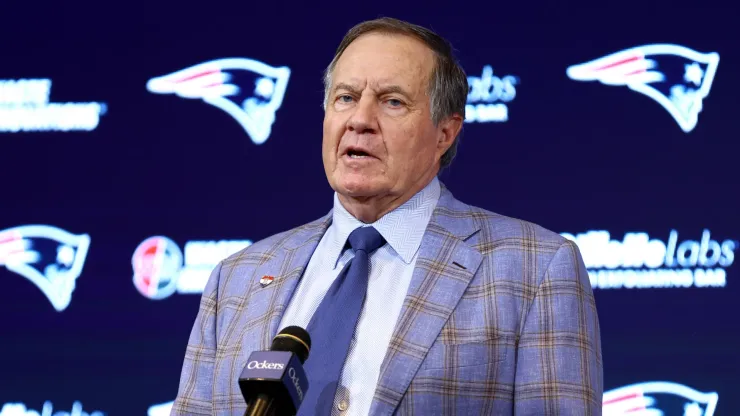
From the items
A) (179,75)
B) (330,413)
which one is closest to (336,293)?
(330,413)

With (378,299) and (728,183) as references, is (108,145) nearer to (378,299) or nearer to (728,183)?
(378,299)

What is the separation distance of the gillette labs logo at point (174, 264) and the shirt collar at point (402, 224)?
94cm

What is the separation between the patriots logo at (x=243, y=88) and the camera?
3.18 meters

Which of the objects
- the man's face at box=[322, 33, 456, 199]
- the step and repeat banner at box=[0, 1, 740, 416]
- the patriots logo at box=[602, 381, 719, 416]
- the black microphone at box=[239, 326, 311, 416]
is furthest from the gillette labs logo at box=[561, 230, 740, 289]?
the black microphone at box=[239, 326, 311, 416]

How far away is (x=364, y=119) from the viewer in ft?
6.77

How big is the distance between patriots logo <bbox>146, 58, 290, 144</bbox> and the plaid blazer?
108 centimetres

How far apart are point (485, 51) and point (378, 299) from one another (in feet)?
4.42

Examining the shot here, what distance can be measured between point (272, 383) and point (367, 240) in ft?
2.47

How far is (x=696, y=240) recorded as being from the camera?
290 centimetres

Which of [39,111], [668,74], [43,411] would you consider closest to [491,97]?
[668,74]

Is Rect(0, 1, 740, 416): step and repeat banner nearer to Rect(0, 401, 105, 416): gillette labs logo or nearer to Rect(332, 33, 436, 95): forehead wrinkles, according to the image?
Rect(0, 401, 105, 416): gillette labs logo

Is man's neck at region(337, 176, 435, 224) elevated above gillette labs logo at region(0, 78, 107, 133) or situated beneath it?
situated beneath

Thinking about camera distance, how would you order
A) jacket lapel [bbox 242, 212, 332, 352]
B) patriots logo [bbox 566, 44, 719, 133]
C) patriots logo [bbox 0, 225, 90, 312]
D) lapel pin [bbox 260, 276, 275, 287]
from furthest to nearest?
patriots logo [bbox 0, 225, 90, 312]
patriots logo [bbox 566, 44, 719, 133]
lapel pin [bbox 260, 276, 275, 287]
jacket lapel [bbox 242, 212, 332, 352]

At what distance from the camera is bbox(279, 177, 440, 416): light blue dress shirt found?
1.86m
